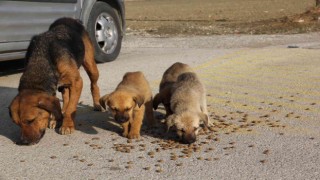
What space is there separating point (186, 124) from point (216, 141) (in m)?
0.45

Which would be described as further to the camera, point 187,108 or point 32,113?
point 187,108

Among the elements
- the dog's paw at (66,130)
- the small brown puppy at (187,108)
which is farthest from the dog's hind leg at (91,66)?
the small brown puppy at (187,108)

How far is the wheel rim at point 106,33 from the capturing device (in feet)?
39.7

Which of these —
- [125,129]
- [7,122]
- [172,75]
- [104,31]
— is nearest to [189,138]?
[125,129]

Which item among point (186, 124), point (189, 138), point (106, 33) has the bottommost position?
point (189, 138)

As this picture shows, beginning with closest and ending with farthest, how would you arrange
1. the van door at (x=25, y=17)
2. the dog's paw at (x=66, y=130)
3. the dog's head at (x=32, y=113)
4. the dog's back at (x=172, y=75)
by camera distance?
the dog's head at (x=32, y=113) → the dog's paw at (x=66, y=130) → the dog's back at (x=172, y=75) → the van door at (x=25, y=17)

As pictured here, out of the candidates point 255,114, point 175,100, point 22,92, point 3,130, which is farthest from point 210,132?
point 3,130

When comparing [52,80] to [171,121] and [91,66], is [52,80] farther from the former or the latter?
[171,121]

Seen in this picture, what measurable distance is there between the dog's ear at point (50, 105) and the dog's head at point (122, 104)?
59 centimetres

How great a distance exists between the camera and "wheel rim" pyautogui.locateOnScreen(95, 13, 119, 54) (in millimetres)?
12102

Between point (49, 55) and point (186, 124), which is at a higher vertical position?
point (49, 55)

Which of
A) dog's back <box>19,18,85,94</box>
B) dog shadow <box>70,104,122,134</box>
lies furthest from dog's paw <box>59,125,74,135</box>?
dog's back <box>19,18,85,94</box>

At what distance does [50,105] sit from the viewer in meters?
5.94

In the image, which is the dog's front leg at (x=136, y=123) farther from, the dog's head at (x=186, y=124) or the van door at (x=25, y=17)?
the van door at (x=25, y=17)
